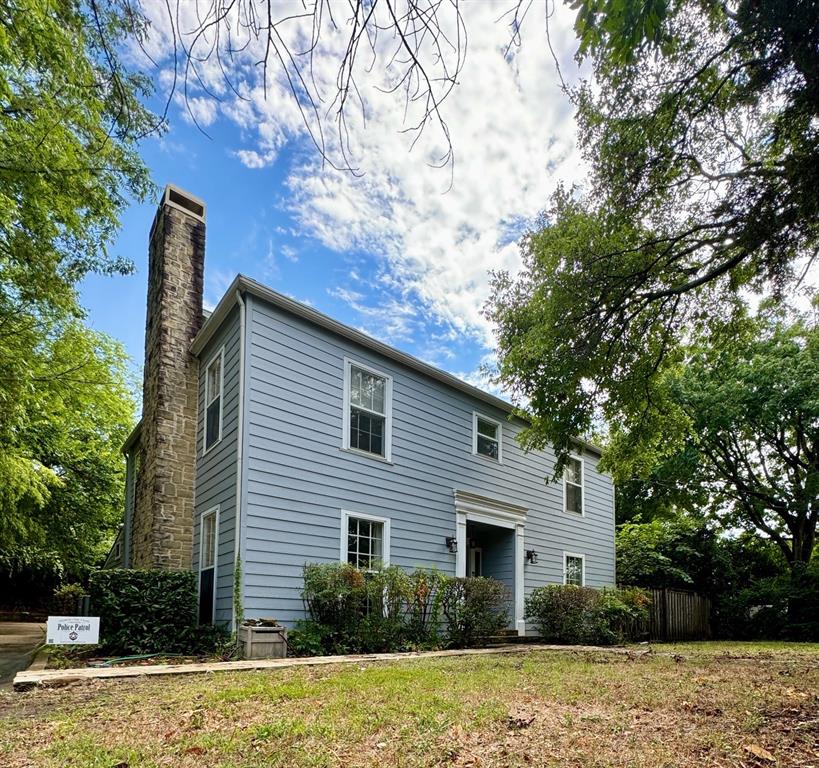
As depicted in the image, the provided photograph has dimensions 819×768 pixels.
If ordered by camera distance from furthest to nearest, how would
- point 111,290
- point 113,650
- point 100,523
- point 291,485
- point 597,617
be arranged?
point 100,523
point 597,617
point 111,290
point 291,485
point 113,650

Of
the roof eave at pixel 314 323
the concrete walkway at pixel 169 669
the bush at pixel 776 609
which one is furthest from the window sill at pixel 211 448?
the bush at pixel 776 609

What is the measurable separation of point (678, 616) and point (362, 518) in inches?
417

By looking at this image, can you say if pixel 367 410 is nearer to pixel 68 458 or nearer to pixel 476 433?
pixel 476 433

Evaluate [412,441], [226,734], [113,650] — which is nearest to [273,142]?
[226,734]

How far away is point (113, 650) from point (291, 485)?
10.4 feet

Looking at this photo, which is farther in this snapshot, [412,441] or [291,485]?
[412,441]

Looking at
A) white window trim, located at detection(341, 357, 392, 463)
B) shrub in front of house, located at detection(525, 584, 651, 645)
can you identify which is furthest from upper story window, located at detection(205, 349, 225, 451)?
shrub in front of house, located at detection(525, 584, 651, 645)

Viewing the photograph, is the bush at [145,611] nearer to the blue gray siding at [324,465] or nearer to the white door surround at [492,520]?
the blue gray siding at [324,465]

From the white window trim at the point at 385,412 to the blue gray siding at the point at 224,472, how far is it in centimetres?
186

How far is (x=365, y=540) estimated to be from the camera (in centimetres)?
1042

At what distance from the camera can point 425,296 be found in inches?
711

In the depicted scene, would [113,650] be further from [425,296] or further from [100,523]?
[100,523]

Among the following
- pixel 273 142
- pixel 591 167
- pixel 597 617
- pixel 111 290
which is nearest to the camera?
pixel 273 142

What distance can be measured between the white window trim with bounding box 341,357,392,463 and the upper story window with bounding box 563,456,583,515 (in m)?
6.51
